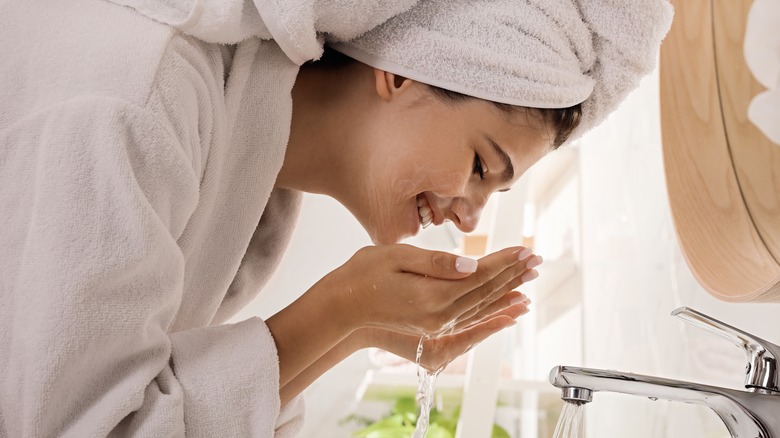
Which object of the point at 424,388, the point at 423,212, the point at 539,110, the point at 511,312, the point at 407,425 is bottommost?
the point at 407,425

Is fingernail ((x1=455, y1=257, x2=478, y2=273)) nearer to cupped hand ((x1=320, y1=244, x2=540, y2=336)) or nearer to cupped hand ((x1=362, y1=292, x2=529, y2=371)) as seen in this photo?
cupped hand ((x1=320, y1=244, x2=540, y2=336))

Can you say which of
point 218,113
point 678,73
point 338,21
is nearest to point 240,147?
point 218,113

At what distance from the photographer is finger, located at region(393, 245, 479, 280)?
0.75 metres

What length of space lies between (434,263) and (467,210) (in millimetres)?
215

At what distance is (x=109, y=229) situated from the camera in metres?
0.63

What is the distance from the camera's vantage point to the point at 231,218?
0.89 meters

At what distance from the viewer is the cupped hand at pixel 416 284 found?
757 millimetres

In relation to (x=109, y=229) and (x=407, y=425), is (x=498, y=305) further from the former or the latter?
(x=407, y=425)

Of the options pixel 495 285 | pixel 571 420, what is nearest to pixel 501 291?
pixel 495 285

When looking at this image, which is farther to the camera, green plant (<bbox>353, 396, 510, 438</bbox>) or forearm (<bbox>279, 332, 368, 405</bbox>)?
green plant (<bbox>353, 396, 510, 438</bbox>)

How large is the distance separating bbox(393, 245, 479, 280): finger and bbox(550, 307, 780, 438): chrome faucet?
133mm

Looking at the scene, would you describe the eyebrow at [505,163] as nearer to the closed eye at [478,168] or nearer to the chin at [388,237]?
the closed eye at [478,168]

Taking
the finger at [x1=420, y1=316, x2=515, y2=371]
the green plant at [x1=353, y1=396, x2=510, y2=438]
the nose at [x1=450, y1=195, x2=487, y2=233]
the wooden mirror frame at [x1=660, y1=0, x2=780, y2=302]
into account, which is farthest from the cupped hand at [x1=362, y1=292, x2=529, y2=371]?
the green plant at [x1=353, y1=396, x2=510, y2=438]

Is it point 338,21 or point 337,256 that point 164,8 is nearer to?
point 338,21
